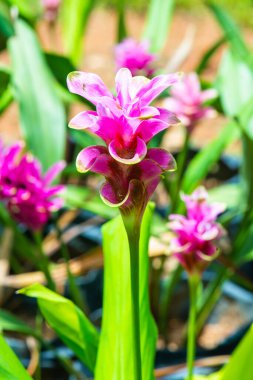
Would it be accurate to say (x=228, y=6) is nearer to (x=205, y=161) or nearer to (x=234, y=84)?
(x=234, y=84)

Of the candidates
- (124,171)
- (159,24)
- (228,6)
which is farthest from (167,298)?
(228,6)

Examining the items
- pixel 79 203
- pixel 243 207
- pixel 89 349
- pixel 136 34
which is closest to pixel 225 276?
pixel 243 207

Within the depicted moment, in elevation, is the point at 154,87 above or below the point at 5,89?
above

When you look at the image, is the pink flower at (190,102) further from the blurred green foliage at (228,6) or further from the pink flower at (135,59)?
the blurred green foliage at (228,6)

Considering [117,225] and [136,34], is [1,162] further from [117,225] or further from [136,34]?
[136,34]

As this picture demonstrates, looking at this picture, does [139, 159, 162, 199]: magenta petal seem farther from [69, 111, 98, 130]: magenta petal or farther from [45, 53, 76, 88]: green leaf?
[45, 53, 76, 88]: green leaf

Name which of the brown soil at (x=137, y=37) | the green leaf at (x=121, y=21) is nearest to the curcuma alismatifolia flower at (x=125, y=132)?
the green leaf at (x=121, y=21)
